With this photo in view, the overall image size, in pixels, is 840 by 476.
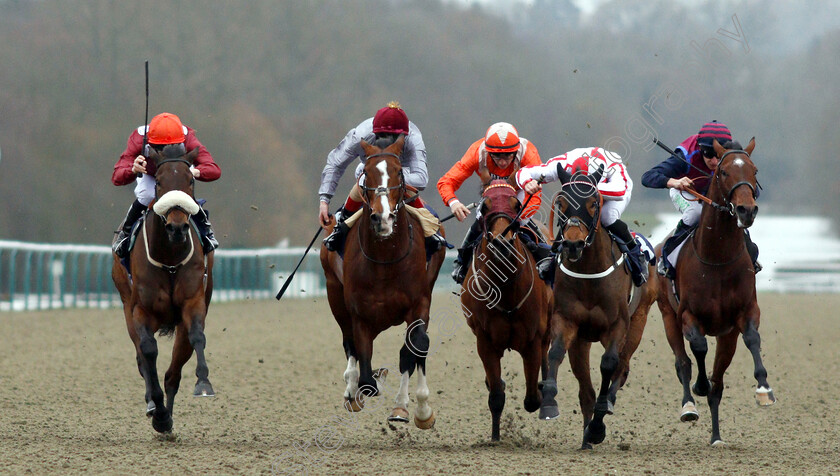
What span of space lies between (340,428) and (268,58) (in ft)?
87.5

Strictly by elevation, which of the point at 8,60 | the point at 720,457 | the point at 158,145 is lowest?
the point at 720,457

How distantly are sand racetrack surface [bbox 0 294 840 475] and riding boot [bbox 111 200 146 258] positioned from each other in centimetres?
117

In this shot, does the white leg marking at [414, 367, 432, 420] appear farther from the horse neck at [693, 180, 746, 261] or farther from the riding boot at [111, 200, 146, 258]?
the riding boot at [111, 200, 146, 258]

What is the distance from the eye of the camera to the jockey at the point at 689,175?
25.0ft

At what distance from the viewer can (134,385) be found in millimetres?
10484

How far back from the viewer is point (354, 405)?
7605 mm

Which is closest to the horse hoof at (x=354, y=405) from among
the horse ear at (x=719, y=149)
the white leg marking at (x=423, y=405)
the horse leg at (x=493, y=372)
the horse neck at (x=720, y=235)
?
the white leg marking at (x=423, y=405)

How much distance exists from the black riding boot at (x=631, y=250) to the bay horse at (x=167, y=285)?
2521 mm

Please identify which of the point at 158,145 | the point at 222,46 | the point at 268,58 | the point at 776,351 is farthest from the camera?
the point at 268,58

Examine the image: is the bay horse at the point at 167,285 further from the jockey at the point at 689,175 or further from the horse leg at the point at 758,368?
the horse leg at the point at 758,368

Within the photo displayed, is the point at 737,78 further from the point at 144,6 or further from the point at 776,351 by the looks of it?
the point at 776,351

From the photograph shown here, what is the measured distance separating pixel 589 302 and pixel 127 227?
3.05 meters

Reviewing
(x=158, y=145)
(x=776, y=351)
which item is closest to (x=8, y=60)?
(x=776, y=351)

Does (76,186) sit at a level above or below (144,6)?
below
